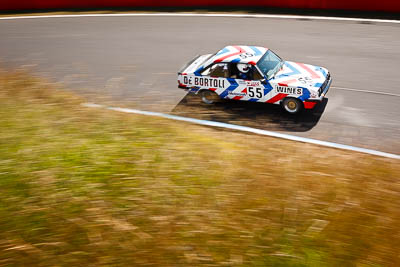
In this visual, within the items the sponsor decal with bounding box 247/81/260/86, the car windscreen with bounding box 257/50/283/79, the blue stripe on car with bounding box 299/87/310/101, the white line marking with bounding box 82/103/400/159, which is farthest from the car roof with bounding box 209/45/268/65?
the white line marking with bounding box 82/103/400/159

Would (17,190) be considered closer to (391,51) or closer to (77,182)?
(77,182)

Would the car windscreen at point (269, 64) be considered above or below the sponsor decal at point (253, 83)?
above

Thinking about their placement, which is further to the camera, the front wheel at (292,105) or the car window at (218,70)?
the car window at (218,70)

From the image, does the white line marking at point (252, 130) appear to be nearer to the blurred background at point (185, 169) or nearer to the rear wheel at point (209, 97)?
the blurred background at point (185, 169)

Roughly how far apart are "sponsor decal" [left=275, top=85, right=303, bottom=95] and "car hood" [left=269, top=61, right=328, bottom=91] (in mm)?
75

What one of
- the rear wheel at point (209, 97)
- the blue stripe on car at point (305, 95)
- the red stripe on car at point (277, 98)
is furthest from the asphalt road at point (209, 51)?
the blue stripe on car at point (305, 95)

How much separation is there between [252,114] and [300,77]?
1483 millimetres

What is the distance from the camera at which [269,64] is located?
10117 millimetres

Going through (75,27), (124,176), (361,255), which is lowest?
(361,255)

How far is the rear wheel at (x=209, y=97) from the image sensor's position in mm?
10414

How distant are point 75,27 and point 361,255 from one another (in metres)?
16.6

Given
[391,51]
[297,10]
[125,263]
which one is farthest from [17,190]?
[297,10]

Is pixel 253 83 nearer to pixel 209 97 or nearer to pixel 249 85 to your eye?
pixel 249 85

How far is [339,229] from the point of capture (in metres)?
5.39
